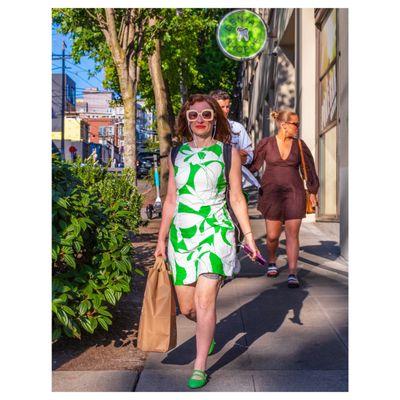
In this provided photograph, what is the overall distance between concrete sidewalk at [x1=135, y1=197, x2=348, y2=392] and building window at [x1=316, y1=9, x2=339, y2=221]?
17.5 feet

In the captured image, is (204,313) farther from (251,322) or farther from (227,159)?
(251,322)

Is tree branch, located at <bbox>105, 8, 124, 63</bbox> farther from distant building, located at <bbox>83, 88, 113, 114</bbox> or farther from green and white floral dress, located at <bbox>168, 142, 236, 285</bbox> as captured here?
distant building, located at <bbox>83, 88, 113, 114</bbox>

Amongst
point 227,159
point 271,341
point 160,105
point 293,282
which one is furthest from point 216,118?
point 160,105

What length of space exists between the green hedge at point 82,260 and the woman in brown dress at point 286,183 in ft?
7.69

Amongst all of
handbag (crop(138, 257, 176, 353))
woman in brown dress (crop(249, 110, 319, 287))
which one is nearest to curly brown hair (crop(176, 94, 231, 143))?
handbag (crop(138, 257, 176, 353))

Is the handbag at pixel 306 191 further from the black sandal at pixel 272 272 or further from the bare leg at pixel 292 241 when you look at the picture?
the black sandal at pixel 272 272

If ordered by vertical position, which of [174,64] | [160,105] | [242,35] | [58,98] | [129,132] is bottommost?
[129,132]

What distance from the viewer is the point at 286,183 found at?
7387 mm

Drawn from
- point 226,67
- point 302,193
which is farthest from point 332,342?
point 226,67

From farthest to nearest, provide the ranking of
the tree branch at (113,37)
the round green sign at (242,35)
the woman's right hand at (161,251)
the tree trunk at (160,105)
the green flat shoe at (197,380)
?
the round green sign at (242,35) < the tree trunk at (160,105) < the tree branch at (113,37) < the woman's right hand at (161,251) < the green flat shoe at (197,380)

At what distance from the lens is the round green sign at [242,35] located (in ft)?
51.6

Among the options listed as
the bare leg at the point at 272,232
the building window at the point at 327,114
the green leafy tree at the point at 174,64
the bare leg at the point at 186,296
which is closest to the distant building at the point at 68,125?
the green leafy tree at the point at 174,64

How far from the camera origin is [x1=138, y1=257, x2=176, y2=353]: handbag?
13.9ft

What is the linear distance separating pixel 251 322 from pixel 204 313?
5.53 ft
